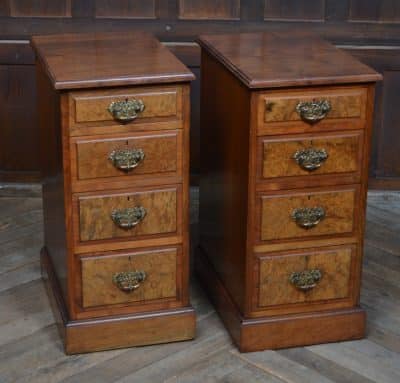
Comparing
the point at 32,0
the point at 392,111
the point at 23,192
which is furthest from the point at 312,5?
the point at 23,192

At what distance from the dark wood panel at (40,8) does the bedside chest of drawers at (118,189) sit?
96cm

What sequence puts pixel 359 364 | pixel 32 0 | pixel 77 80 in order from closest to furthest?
pixel 77 80
pixel 359 364
pixel 32 0

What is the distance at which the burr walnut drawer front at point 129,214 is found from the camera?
3.16 meters

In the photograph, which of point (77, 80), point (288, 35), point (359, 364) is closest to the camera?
point (77, 80)

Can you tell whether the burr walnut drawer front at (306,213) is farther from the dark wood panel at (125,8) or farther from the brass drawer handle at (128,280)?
the dark wood panel at (125,8)

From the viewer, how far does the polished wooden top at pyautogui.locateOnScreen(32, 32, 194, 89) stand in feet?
9.96

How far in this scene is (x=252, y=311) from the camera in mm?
3299

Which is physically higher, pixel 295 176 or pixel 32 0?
pixel 32 0

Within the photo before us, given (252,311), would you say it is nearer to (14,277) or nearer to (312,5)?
(14,277)

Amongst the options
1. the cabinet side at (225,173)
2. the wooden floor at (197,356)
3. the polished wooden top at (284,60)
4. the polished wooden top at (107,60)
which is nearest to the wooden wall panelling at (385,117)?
the polished wooden top at (284,60)

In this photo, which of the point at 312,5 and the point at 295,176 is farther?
the point at 312,5

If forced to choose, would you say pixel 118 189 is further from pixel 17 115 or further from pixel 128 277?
pixel 17 115

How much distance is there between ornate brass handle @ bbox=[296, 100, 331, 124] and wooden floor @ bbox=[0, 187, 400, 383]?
2.60 ft

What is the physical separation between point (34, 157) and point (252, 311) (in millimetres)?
1724
